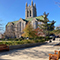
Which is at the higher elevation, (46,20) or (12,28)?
(46,20)

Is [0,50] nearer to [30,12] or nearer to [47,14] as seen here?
[47,14]

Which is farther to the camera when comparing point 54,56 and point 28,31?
point 28,31

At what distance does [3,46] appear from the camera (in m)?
9.52

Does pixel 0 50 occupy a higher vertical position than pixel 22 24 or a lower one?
lower

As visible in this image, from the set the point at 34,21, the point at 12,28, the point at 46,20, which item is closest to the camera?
the point at 12,28

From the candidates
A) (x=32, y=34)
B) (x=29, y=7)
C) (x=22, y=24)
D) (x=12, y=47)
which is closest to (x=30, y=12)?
(x=29, y=7)

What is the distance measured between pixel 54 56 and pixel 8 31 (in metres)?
17.2

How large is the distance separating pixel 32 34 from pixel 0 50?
13.3 m

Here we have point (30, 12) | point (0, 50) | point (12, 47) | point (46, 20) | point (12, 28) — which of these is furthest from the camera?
point (30, 12)

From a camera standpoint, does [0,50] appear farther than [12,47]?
No

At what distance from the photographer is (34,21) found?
180ft

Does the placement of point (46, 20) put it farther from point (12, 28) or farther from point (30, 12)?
point (30, 12)

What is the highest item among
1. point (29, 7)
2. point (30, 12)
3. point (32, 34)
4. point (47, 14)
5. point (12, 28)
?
point (29, 7)

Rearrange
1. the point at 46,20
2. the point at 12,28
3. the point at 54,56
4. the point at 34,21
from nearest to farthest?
1. the point at 54,56
2. the point at 12,28
3. the point at 46,20
4. the point at 34,21
